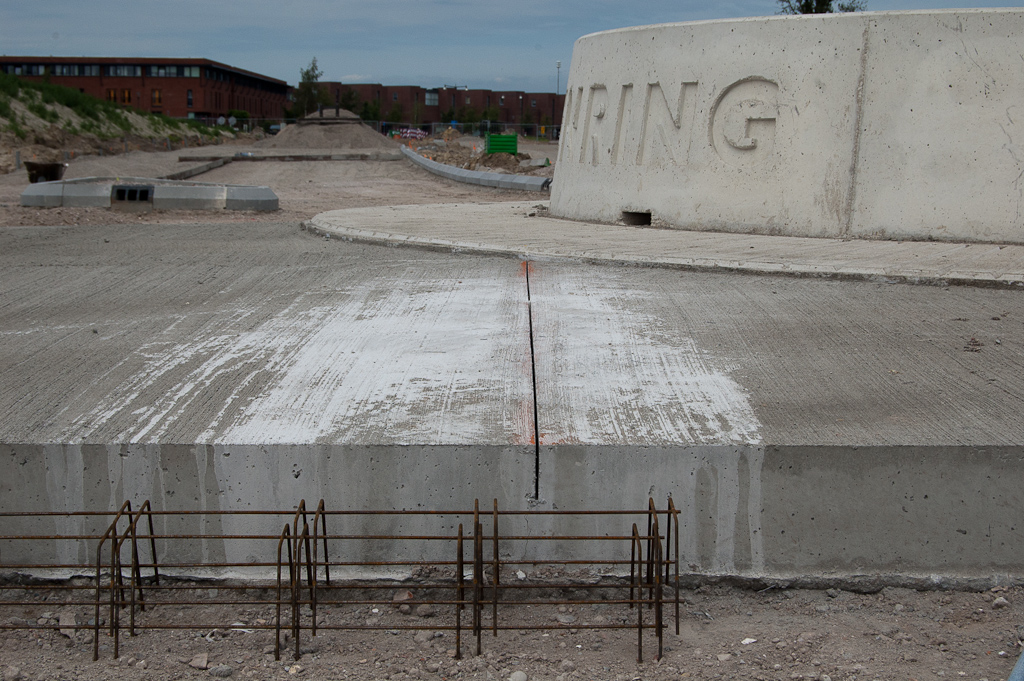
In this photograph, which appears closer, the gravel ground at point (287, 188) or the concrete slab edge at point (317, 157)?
the gravel ground at point (287, 188)

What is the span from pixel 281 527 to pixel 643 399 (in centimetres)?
167

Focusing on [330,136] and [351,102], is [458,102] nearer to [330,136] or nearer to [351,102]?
[351,102]

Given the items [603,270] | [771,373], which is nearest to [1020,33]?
[603,270]

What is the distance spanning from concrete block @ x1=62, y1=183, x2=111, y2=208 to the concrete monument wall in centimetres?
850

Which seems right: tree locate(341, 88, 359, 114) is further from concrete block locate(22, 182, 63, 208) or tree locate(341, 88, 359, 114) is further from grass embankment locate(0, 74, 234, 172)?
concrete block locate(22, 182, 63, 208)

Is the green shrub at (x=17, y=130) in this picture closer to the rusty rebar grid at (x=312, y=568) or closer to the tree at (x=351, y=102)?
the rusty rebar grid at (x=312, y=568)

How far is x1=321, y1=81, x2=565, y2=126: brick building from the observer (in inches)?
3782

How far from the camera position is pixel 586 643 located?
11.3ft

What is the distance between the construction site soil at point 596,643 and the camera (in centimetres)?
321

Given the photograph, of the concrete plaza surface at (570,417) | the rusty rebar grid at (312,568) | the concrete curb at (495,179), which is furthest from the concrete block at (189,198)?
the rusty rebar grid at (312,568)

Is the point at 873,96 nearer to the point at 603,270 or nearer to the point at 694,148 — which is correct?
the point at 694,148

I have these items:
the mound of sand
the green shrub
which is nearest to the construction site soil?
the green shrub

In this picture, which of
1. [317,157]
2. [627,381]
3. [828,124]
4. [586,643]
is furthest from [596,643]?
[317,157]

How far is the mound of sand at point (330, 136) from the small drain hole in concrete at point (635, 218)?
108 feet
